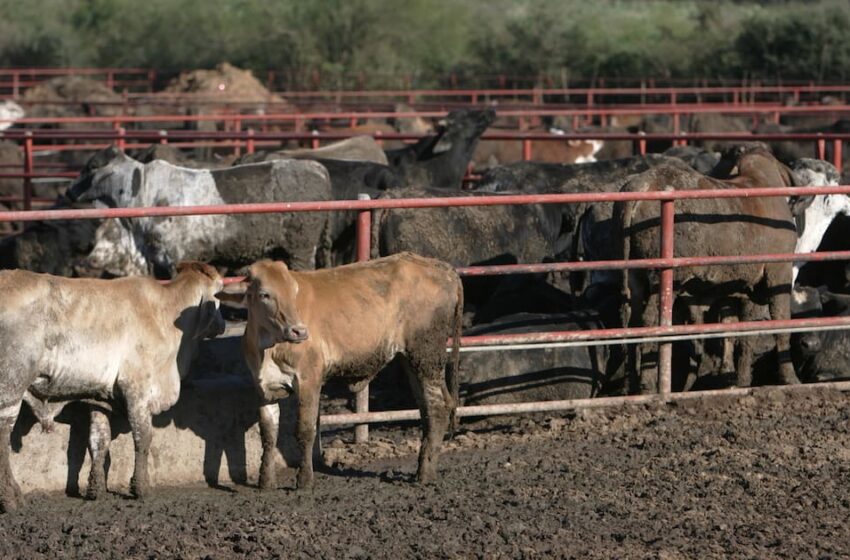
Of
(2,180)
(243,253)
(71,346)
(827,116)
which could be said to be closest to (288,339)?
(71,346)

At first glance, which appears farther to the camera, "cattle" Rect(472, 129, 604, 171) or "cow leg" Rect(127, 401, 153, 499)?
"cattle" Rect(472, 129, 604, 171)

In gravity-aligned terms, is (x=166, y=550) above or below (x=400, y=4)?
below

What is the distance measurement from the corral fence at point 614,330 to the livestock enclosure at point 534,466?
0.04ft

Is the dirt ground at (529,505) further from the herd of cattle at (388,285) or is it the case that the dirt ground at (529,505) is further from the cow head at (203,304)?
the cow head at (203,304)

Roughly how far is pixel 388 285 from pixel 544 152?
488 inches

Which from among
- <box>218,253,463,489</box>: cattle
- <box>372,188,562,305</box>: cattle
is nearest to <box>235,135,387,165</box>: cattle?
<box>372,188,562,305</box>: cattle

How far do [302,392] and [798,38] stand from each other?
3299cm

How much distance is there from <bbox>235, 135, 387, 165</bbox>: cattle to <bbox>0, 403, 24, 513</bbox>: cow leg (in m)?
6.89

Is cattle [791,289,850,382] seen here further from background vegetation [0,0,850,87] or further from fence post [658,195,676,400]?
background vegetation [0,0,850,87]

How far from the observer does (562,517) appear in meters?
5.97

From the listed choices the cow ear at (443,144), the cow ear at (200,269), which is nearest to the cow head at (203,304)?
the cow ear at (200,269)

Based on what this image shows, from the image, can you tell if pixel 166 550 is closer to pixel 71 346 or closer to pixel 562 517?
pixel 71 346

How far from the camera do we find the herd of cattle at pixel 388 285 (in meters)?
6.16

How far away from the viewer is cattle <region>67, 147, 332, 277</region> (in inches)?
414
